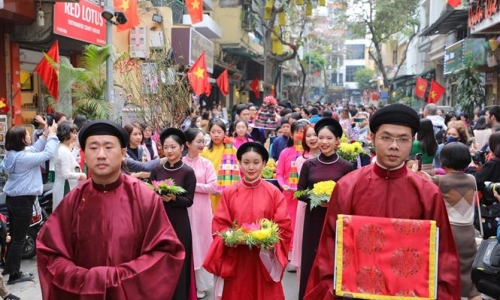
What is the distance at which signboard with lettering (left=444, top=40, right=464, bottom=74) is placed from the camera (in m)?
19.5

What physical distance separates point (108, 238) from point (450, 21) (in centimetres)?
2092

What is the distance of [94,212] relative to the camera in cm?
341

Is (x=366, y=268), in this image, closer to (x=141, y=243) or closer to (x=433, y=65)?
(x=141, y=243)

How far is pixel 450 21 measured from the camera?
2178 centimetres

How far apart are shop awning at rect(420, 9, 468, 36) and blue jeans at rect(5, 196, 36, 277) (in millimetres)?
16116

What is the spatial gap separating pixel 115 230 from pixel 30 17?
9.28 meters

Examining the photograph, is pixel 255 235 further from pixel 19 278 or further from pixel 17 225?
pixel 19 278

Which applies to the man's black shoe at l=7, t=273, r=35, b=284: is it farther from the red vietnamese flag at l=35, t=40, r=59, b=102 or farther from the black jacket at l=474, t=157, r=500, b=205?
the red vietnamese flag at l=35, t=40, r=59, b=102

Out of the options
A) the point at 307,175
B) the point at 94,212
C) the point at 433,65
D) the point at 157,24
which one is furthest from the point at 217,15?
the point at 94,212

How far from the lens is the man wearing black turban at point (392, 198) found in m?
3.30

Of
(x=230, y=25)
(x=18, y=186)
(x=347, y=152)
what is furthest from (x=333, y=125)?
(x=230, y=25)

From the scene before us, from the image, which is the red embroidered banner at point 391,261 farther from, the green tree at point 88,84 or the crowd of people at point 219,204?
the green tree at point 88,84

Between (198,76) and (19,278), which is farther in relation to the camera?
(198,76)

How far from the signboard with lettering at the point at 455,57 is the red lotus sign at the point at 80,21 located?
39.4 ft
